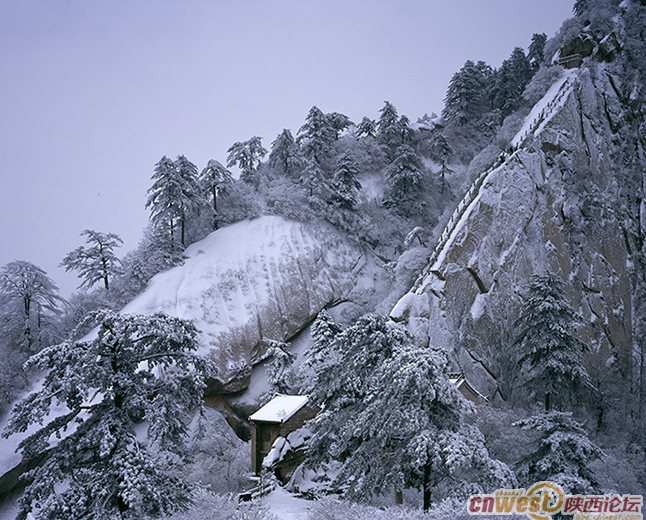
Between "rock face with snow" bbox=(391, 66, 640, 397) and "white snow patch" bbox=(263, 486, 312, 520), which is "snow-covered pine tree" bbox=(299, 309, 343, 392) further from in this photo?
"rock face with snow" bbox=(391, 66, 640, 397)

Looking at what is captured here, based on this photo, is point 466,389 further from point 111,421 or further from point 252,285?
point 111,421

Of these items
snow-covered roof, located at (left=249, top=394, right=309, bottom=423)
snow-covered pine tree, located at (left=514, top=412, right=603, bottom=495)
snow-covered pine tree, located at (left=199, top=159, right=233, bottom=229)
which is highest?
snow-covered pine tree, located at (left=199, top=159, right=233, bottom=229)

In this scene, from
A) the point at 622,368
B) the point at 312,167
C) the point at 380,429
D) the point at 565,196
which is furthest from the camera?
the point at 312,167

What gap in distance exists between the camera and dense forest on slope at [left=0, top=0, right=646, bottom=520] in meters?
9.47

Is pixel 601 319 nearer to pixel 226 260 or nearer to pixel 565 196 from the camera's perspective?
pixel 565 196

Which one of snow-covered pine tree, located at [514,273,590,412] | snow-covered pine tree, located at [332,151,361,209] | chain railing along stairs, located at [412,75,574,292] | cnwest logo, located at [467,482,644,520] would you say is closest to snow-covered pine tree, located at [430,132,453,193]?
snow-covered pine tree, located at [332,151,361,209]

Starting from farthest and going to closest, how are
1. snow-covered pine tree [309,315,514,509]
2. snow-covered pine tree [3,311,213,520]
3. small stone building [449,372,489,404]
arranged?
1. small stone building [449,372,489,404]
2. snow-covered pine tree [309,315,514,509]
3. snow-covered pine tree [3,311,213,520]

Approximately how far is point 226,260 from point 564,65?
30.8 metres

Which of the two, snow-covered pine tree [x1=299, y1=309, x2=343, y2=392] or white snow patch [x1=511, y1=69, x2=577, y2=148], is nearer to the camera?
snow-covered pine tree [x1=299, y1=309, x2=343, y2=392]

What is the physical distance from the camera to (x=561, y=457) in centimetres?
1257

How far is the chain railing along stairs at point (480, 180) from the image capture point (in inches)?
1164

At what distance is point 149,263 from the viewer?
33594 mm

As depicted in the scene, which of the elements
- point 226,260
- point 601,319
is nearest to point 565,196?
point 601,319

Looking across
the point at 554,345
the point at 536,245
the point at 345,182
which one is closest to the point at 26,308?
the point at 345,182
